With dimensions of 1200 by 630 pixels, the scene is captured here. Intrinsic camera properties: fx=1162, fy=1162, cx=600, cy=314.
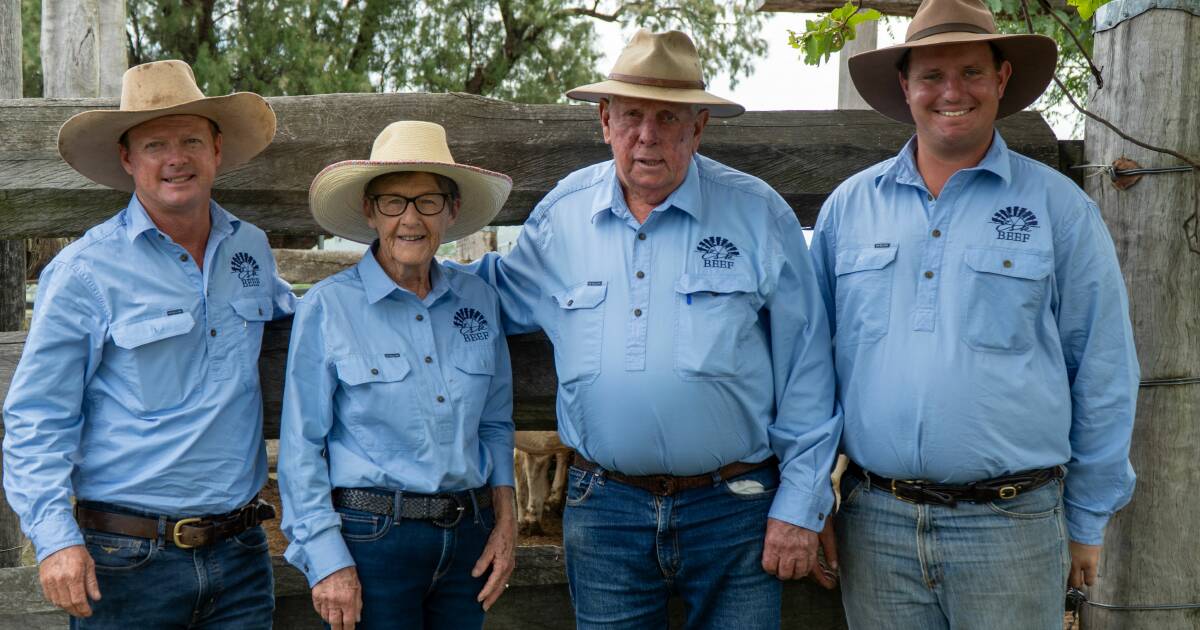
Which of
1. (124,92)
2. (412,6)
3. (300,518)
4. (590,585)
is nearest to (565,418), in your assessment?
(590,585)

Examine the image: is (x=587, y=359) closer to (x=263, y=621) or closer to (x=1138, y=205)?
(x=263, y=621)

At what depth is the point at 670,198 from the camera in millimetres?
2930

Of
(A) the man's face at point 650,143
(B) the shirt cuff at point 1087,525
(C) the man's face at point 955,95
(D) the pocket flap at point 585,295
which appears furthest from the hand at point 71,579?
(B) the shirt cuff at point 1087,525

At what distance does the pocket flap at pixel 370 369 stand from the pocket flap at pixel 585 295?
433 millimetres

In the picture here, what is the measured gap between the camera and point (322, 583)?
2.77 m

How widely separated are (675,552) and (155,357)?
1358 mm

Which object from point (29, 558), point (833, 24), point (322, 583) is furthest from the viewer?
point (29, 558)

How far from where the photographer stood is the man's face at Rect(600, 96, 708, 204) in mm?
2891

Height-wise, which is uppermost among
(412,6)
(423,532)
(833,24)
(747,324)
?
(412,6)

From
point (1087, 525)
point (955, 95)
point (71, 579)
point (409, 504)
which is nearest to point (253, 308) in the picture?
point (409, 504)

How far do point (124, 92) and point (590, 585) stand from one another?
5.57 ft

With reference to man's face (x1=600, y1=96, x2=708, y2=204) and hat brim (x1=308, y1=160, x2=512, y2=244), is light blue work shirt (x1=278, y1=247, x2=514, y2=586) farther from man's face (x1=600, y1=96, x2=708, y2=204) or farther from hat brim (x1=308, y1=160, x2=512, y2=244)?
man's face (x1=600, y1=96, x2=708, y2=204)

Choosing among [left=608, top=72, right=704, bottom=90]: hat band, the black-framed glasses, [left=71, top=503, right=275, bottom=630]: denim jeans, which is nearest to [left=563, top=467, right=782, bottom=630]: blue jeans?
the black-framed glasses

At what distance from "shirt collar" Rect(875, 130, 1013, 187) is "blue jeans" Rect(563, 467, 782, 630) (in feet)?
2.64
